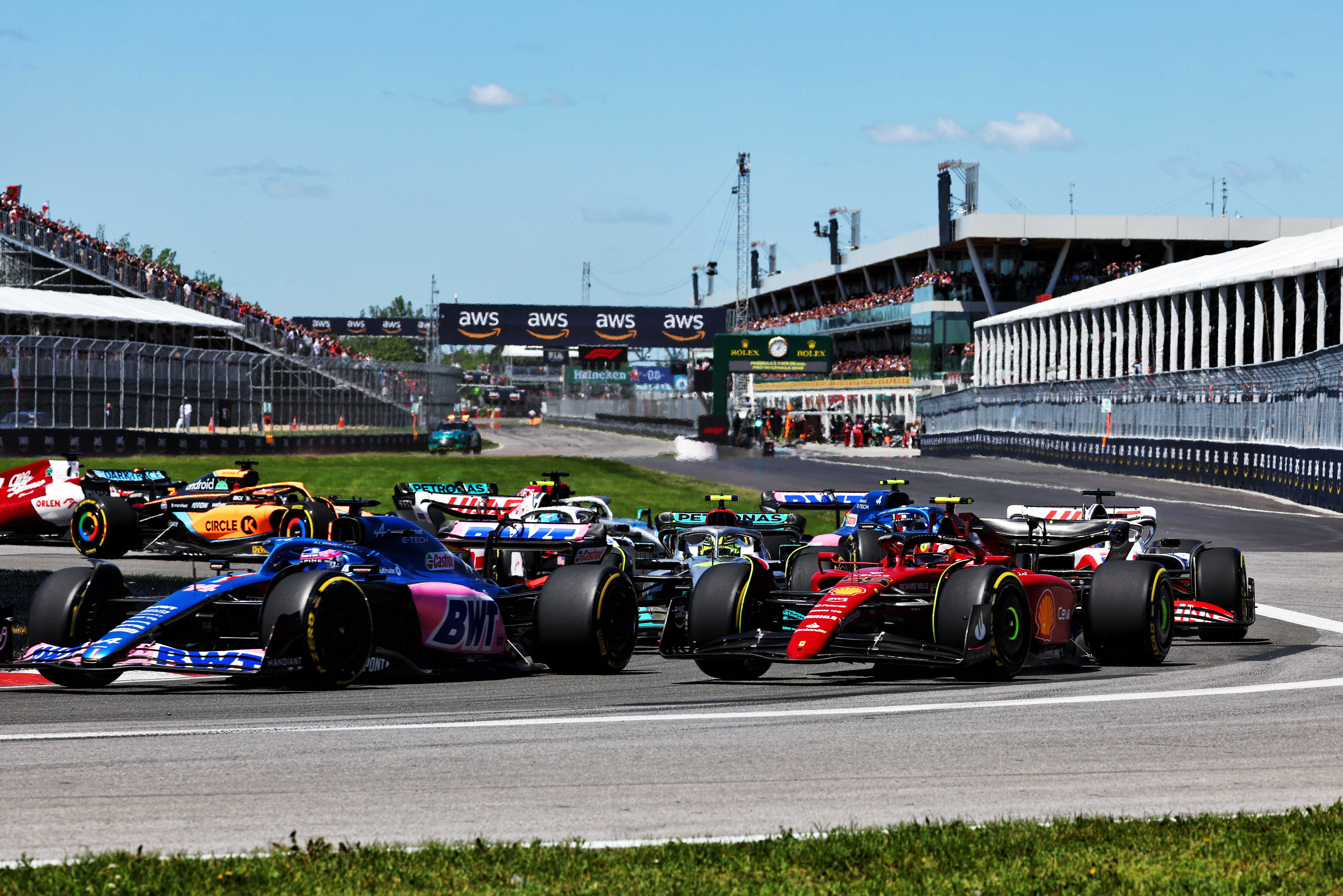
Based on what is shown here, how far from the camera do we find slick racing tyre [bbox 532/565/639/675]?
1133 centimetres

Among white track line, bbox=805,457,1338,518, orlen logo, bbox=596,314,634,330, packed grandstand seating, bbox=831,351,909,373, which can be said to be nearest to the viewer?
white track line, bbox=805,457,1338,518

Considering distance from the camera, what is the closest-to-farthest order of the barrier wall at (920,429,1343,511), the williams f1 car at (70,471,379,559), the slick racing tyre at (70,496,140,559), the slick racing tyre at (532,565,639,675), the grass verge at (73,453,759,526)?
the slick racing tyre at (532,565,639,675)
the williams f1 car at (70,471,379,559)
the slick racing tyre at (70,496,140,559)
the barrier wall at (920,429,1343,511)
the grass verge at (73,453,759,526)

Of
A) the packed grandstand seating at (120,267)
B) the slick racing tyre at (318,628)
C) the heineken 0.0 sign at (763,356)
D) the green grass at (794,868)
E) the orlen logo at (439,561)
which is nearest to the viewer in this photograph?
the green grass at (794,868)

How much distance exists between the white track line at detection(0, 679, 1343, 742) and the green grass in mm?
2691

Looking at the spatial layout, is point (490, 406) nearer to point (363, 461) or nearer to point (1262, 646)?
point (363, 461)

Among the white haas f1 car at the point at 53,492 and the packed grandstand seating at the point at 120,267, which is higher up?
the packed grandstand seating at the point at 120,267

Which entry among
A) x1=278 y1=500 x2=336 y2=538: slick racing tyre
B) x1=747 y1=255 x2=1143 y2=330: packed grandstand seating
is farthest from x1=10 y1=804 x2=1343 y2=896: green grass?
x1=747 y1=255 x2=1143 y2=330: packed grandstand seating

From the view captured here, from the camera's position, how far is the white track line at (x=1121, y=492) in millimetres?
33625

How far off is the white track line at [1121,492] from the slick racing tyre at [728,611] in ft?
69.6

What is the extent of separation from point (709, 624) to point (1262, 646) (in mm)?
5336

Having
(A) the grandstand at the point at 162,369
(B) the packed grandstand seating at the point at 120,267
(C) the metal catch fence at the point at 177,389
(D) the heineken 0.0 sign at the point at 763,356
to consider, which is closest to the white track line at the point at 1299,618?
(A) the grandstand at the point at 162,369

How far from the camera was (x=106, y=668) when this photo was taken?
977 centimetres

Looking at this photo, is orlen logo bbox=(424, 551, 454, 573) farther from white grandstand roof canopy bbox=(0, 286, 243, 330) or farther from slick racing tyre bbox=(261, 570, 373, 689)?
white grandstand roof canopy bbox=(0, 286, 243, 330)

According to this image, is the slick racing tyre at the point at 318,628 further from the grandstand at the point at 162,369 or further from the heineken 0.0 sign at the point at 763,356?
the heineken 0.0 sign at the point at 763,356
